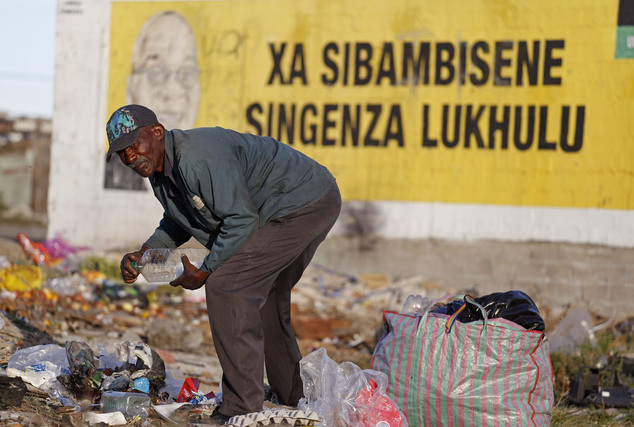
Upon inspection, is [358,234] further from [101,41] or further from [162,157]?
[162,157]

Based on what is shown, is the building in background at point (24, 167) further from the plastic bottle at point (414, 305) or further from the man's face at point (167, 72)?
the plastic bottle at point (414, 305)

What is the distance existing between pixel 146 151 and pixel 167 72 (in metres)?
7.01

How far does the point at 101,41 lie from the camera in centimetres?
1090

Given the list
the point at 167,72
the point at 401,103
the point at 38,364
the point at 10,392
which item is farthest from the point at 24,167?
the point at 10,392

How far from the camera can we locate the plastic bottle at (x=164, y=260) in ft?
14.8

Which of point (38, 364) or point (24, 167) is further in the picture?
point (24, 167)

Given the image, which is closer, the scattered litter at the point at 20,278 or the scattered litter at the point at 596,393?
the scattered litter at the point at 596,393

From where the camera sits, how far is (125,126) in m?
3.92

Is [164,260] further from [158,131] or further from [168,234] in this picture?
[158,131]

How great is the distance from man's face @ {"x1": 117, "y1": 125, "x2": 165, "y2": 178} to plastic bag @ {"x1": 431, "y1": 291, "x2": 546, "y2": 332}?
1887mm

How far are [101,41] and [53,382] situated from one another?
23.6 feet

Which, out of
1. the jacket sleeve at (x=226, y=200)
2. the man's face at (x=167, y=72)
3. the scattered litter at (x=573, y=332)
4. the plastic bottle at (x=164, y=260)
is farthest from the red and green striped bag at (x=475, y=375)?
the man's face at (x=167, y=72)

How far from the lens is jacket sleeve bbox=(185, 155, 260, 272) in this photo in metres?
3.82

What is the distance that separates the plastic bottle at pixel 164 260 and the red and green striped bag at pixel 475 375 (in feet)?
4.32
